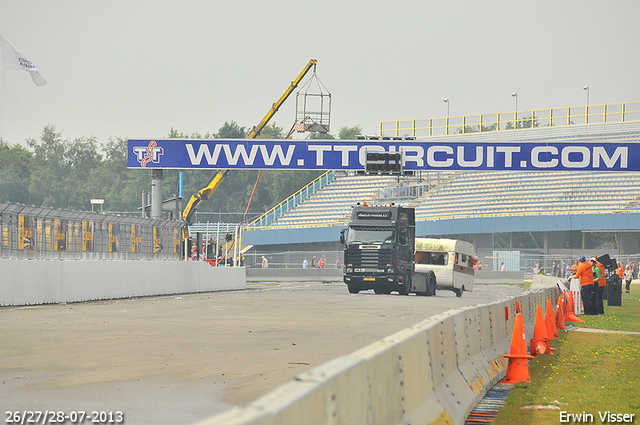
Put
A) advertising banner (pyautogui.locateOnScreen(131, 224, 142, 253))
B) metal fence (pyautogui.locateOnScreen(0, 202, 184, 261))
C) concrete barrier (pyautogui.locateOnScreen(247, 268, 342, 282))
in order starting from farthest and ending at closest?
concrete barrier (pyautogui.locateOnScreen(247, 268, 342, 282)), advertising banner (pyautogui.locateOnScreen(131, 224, 142, 253)), metal fence (pyautogui.locateOnScreen(0, 202, 184, 261))

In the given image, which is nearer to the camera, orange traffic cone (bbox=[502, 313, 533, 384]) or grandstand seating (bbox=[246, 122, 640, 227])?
orange traffic cone (bbox=[502, 313, 533, 384])

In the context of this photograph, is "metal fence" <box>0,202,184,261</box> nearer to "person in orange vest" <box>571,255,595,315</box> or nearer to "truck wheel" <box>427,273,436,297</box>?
"truck wheel" <box>427,273,436,297</box>

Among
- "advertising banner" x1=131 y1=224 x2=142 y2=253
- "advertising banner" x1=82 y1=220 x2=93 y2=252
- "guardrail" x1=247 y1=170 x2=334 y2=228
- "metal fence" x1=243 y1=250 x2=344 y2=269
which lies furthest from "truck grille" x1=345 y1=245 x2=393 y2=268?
"guardrail" x1=247 y1=170 x2=334 y2=228

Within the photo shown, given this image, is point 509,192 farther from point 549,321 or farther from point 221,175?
point 549,321

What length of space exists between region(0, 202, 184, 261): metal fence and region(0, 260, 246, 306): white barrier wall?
0.28m

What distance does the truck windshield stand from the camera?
33.6 meters

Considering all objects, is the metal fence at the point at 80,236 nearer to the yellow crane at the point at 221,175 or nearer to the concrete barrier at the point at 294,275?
the yellow crane at the point at 221,175

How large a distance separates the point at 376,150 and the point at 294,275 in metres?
19.1

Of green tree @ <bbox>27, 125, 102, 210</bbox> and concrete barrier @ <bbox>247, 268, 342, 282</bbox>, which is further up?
green tree @ <bbox>27, 125, 102, 210</bbox>

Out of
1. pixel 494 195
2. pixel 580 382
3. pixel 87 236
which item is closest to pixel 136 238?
pixel 87 236

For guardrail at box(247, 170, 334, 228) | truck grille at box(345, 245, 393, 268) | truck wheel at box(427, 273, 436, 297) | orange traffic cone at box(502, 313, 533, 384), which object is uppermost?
guardrail at box(247, 170, 334, 228)

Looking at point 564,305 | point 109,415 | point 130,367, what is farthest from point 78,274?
point 109,415

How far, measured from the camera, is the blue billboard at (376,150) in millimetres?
37438

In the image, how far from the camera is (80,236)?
2445 cm
